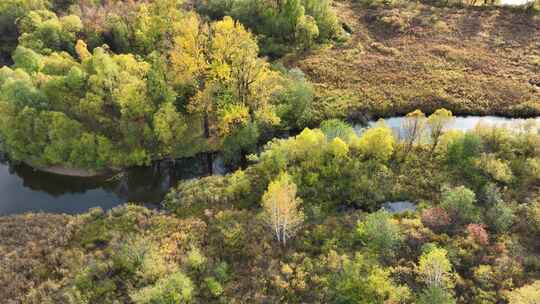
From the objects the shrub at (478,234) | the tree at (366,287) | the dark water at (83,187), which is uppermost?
the shrub at (478,234)

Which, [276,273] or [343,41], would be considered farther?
[343,41]

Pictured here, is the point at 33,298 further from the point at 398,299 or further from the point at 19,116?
the point at 398,299

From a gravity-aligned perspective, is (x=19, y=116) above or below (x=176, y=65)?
below

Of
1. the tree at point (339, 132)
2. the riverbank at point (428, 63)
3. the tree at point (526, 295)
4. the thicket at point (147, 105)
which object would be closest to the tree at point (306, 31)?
the riverbank at point (428, 63)

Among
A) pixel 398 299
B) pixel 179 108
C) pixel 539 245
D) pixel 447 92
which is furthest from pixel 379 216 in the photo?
pixel 447 92

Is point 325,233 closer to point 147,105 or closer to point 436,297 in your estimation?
point 436,297

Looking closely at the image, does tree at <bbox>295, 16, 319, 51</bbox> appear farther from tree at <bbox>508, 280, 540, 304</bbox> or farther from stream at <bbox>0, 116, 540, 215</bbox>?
tree at <bbox>508, 280, 540, 304</bbox>

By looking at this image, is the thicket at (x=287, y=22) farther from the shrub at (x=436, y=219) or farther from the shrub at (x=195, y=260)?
the shrub at (x=195, y=260)

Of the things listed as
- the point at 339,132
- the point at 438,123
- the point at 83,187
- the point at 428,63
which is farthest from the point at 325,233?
the point at 428,63
